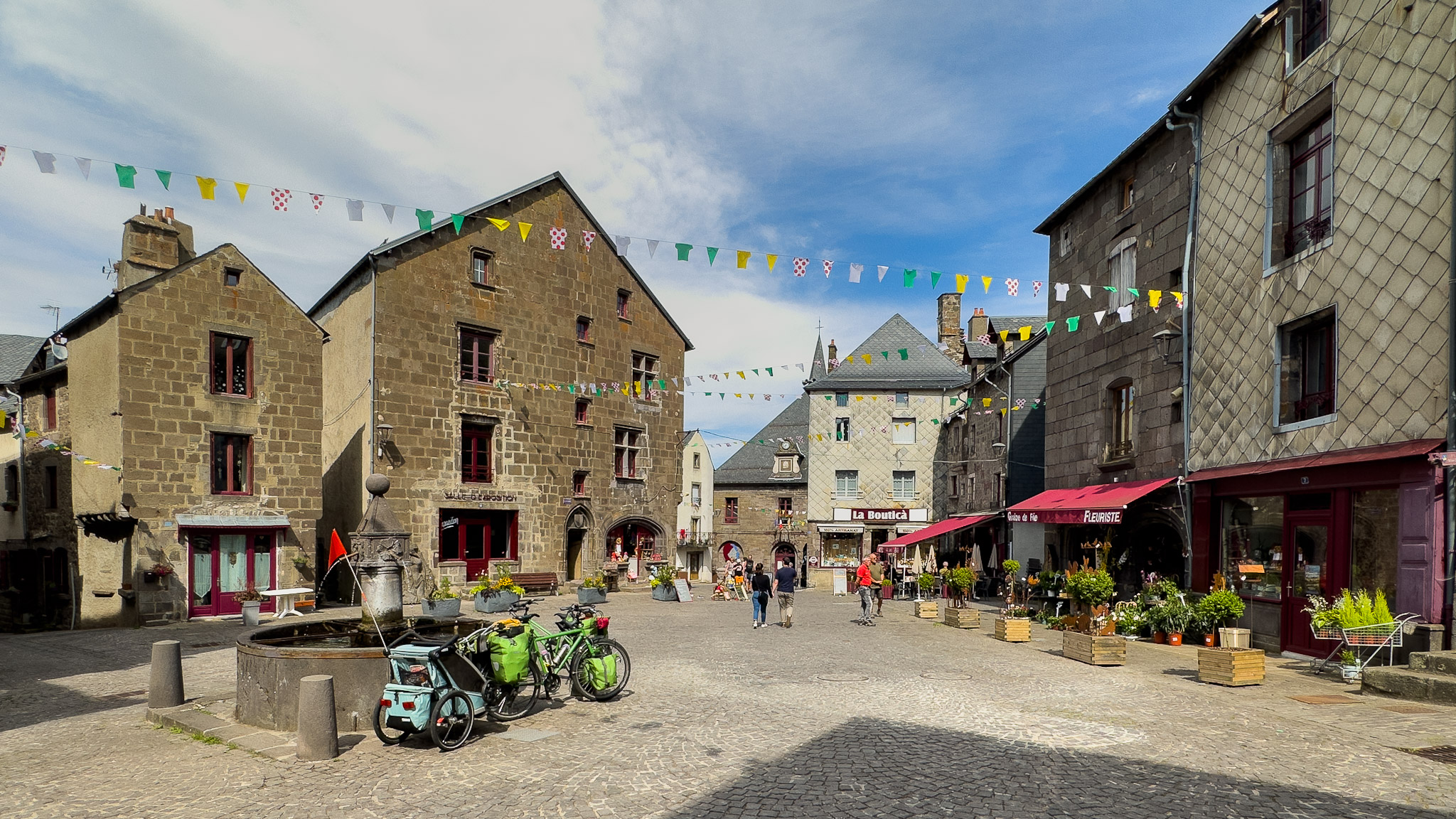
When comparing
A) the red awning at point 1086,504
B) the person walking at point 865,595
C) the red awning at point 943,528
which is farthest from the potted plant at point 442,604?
the red awning at point 943,528

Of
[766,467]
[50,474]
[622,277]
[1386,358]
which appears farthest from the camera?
[766,467]

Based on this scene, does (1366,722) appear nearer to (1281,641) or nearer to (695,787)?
(1281,641)

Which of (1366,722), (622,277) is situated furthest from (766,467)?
(1366,722)

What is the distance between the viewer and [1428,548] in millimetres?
10750

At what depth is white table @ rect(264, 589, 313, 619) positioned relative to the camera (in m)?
18.6

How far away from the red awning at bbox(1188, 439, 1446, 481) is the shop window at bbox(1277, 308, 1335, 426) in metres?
0.69

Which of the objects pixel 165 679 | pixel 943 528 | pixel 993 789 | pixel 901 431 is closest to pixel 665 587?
pixel 943 528

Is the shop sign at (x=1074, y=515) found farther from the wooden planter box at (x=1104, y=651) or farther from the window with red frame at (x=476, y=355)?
the window with red frame at (x=476, y=355)

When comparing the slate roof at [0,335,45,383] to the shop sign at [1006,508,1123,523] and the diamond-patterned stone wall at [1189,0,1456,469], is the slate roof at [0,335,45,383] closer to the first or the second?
the shop sign at [1006,508,1123,523]

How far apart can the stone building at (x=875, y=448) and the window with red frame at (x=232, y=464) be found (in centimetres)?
2625

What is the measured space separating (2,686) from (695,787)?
10215 mm

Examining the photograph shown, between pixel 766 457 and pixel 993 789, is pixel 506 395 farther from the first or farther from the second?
pixel 766 457

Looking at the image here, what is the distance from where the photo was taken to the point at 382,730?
7.92m

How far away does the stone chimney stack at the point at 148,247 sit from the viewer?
20.3 metres
